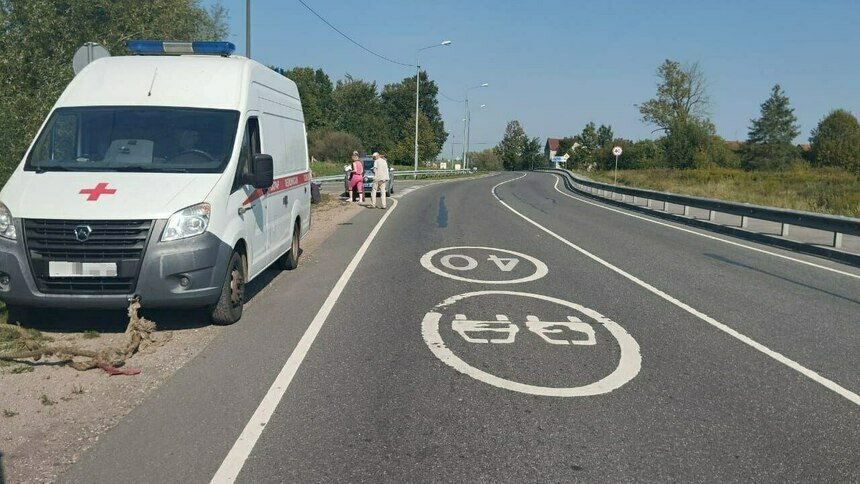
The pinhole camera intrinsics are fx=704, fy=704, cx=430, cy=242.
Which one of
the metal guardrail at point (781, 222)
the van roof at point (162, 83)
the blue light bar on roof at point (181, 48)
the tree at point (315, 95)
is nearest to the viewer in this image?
the van roof at point (162, 83)

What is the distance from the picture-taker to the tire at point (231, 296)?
671 cm

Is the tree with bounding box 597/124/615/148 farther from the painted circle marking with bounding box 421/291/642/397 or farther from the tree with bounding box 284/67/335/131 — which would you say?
the painted circle marking with bounding box 421/291/642/397

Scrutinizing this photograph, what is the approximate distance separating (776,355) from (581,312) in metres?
2.01

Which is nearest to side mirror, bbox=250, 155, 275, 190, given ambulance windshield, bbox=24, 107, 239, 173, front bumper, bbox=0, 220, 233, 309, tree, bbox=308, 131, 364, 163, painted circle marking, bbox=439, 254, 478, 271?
ambulance windshield, bbox=24, 107, 239, 173

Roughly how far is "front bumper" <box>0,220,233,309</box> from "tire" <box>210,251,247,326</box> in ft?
1.37

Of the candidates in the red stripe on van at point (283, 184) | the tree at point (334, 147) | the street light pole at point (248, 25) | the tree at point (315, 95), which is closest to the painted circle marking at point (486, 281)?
the red stripe on van at point (283, 184)

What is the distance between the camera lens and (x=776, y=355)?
6.13 meters

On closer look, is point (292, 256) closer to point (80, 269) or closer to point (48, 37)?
point (80, 269)

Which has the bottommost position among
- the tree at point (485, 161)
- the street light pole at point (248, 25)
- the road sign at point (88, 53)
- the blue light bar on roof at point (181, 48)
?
the tree at point (485, 161)

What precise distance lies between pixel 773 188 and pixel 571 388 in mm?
38891

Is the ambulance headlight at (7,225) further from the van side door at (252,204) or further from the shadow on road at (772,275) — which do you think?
the shadow on road at (772,275)

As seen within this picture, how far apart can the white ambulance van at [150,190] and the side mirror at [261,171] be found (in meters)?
0.01

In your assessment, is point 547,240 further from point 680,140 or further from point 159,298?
point 680,140

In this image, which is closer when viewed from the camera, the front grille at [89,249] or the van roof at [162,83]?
the front grille at [89,249]
